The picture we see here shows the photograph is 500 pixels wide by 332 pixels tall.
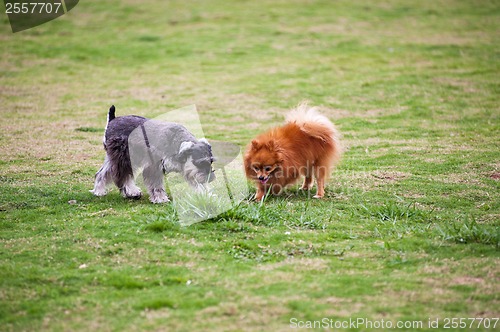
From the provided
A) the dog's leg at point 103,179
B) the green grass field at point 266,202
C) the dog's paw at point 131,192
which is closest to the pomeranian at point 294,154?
the green grass field at point 266,202

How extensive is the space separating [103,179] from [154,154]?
115 centimetres

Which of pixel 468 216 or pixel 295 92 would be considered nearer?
pixel 468 216

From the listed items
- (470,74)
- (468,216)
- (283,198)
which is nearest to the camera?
(468,216)

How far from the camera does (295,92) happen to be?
18609 mm

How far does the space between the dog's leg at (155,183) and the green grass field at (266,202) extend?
25 cm

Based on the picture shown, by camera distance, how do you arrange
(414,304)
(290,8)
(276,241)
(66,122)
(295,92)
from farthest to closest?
(290,8) < (295,92) < (66,122) < (276,241) < (414,304)

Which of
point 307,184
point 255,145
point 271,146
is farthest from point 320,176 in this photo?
point 255,145

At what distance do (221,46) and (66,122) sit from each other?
36.0 feet

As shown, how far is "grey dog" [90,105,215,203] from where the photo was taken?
27.7ft

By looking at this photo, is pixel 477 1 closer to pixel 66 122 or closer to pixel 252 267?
pixel 66 122

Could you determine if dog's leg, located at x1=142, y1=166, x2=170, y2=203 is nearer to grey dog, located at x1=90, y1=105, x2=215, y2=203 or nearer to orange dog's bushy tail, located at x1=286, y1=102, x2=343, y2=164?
grey dog, located at x1=90, y1=105, x2=215, y2=203

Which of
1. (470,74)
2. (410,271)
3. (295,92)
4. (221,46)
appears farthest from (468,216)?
A: (221,46)

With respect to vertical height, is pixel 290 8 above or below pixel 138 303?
above

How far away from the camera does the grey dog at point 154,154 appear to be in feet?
27.7
